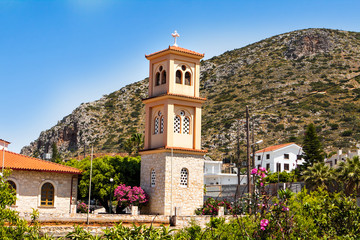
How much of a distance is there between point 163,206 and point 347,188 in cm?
1856

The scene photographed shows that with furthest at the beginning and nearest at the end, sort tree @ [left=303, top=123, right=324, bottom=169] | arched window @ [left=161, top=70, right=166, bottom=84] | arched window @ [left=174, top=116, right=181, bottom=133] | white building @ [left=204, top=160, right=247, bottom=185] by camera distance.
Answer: white building @ [left=204, top=160, right=247, bottom=185], tree @ [left=303, top=123, right=324, bottom=169], arched window @ [left=161, top=70, right=166, bottom=84], arched window @ [left=174, top=116, right=181, bottom=133]

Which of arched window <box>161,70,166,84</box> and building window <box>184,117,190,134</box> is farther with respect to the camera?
arched window <box>161,70,166,84</box>

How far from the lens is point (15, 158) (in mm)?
39062

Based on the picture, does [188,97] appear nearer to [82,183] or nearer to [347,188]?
[82,183]

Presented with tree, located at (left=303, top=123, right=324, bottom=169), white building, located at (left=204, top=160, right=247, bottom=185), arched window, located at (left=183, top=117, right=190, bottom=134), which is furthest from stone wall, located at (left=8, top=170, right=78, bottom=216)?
white building, located at (left=204, top=160, right=247, bottom=185)

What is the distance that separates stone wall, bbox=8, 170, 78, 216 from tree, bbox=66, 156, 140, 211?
3.14 feet

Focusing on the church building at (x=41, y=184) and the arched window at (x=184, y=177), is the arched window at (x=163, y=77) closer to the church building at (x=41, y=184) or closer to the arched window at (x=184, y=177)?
the arched window at (x=184, y=177)

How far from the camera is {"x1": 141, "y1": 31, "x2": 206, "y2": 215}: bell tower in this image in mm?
38000

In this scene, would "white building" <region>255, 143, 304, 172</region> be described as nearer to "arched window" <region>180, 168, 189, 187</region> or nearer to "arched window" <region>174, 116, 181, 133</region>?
"arched window" <region>174, 116, 181, 133</region>

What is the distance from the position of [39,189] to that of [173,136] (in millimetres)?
11521

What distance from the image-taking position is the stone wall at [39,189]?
122ft

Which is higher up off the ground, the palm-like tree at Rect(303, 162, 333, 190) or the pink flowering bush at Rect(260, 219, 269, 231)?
the palm-like tree at Rect(303, 162, 333, 190)

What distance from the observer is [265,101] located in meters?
103

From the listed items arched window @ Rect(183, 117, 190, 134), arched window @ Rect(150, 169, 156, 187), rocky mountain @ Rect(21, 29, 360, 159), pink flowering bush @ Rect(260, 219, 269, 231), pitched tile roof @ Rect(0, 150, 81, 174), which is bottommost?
pink flowering bush @ Rect(260, 219, 269, 231)
